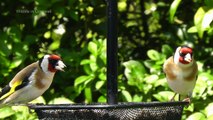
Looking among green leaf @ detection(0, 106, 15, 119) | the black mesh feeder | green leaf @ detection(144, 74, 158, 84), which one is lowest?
green leaf @ detection(0, 106, 15, 119)

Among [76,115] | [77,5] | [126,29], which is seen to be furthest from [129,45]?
[76,115]

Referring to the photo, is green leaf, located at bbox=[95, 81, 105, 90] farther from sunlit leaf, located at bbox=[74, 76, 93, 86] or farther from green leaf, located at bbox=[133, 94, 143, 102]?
green leaf, located at bbox=[133, 94, 143, 102]

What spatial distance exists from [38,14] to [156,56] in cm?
92

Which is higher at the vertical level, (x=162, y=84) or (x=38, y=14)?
(x=38, y=14)

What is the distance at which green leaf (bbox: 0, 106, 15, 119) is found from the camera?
3952 millimetres

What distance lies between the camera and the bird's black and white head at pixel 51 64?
11.6ft

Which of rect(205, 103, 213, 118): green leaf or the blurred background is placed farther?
the blurred background

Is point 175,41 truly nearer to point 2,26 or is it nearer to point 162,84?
point 162,84

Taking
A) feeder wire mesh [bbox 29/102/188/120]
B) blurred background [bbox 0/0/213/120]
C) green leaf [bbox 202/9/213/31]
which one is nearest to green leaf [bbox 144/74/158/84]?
blurred background [bbox 0/0/213/120]

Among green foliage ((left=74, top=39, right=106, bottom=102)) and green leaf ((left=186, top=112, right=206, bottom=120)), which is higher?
green foliage ((left=74, top=39, right=106, bottom=102))

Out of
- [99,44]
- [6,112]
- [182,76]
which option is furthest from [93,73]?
[182,76]

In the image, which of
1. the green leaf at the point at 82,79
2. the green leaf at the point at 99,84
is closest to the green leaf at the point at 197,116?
the green leaf at the point at 99,84

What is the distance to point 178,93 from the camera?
12.5 ft

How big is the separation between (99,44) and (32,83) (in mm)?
862
